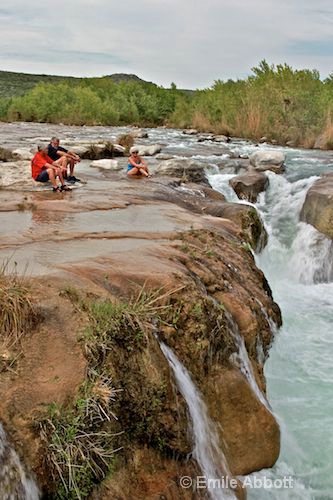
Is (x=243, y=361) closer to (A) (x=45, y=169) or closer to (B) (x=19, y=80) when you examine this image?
(A) (x=45, y=169)

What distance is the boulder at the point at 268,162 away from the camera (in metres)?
14.7

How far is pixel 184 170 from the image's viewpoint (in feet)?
43.8

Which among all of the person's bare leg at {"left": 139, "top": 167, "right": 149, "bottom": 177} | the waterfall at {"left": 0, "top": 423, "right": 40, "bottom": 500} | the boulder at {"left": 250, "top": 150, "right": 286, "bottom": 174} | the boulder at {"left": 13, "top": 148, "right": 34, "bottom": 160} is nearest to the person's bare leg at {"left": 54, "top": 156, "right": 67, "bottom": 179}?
the person's bare leg at {"left": 139, "top": 167, "right": 149, "bottom": 177}

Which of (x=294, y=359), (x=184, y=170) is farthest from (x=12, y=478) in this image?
(x=184, y=170)

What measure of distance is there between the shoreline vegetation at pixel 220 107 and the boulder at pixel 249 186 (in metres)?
8.96

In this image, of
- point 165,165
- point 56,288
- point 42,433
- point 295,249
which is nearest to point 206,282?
point 56,288

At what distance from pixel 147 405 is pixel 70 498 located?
82 centimetres

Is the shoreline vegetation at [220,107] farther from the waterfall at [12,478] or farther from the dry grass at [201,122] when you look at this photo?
the waterfall at [12,478]

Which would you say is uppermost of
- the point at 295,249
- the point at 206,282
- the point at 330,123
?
the point at 330,123

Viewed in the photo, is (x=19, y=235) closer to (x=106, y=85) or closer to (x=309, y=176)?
(x=309, y=176)

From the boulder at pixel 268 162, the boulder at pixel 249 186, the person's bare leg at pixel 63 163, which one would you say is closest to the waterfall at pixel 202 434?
the person's bare leg at pixel 63 163

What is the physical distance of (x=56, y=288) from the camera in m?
4.07

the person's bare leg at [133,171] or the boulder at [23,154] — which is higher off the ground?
the person's bare leg at [133,171]

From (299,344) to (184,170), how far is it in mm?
7129
